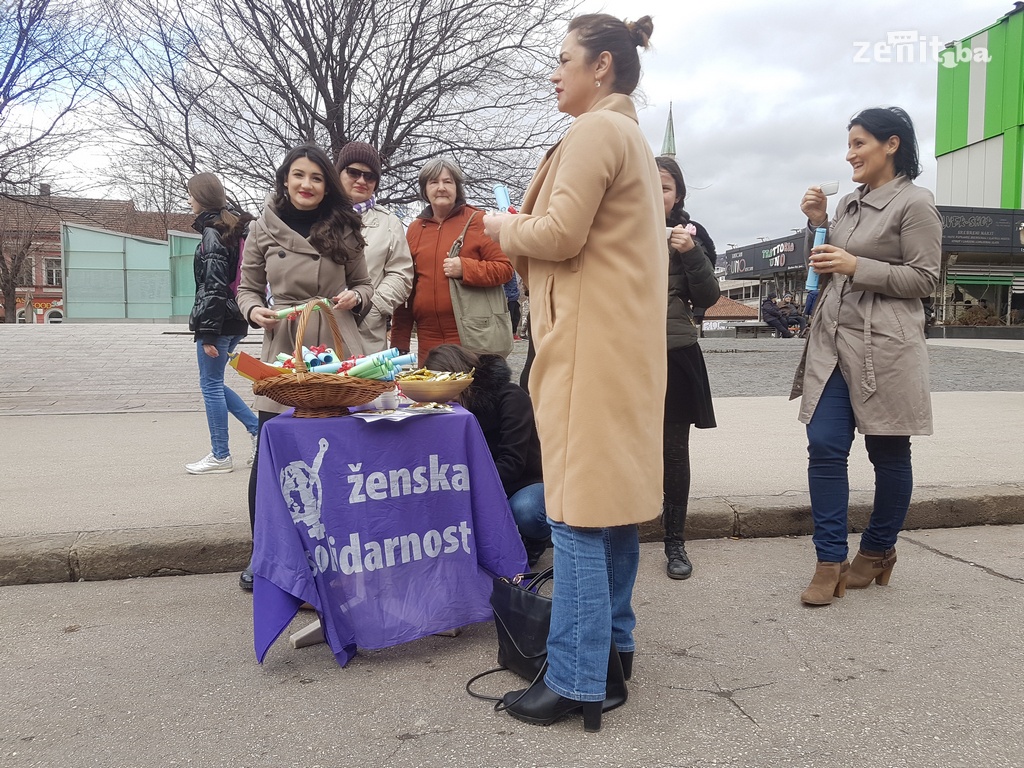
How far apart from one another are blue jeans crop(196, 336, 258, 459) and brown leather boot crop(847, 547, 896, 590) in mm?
3805

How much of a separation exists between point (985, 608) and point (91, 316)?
101 ft

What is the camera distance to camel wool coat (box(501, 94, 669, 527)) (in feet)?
7.12

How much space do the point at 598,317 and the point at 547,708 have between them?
1176mm

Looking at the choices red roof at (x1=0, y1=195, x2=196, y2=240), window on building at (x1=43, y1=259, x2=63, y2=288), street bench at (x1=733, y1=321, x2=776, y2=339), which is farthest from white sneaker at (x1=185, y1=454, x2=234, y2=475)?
window on building at (x1=43, y1=259, x2=63, y2=288)

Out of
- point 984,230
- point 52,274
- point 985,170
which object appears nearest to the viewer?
point 984,230

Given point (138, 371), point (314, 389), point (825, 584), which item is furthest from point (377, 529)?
point (138, 371)

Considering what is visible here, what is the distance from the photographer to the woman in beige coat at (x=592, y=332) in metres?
2.19

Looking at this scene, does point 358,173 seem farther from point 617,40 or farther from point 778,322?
point 778,322

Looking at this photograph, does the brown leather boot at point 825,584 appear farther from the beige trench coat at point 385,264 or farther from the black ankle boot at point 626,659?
the beige trench coat at point 385,264

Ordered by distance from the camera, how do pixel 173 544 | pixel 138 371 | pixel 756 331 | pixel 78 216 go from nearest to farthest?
1. pixel 173 544
2. pixel 138 371
3. pixel 78 216
4. pixel 756 331

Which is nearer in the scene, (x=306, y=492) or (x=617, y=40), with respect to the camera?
(x=617, y=40)

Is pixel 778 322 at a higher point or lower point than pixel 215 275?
higher

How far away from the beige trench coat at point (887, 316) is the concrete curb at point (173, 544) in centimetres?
121

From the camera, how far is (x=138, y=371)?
1137 centimetres
